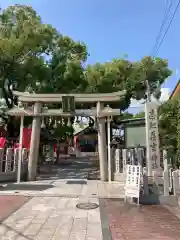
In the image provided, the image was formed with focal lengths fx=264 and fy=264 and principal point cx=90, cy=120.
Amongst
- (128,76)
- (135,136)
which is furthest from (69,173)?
(128,76)

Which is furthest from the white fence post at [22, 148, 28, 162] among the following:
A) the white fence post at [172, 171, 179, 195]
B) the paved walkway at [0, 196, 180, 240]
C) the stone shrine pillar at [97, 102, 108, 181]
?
the white fence post at [172, 171, 179, 195]

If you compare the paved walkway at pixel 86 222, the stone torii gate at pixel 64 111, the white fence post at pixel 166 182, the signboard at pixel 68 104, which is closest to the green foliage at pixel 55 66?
the stone torii gate at pixel 64 111

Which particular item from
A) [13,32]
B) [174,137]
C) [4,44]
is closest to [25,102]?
[4,44]

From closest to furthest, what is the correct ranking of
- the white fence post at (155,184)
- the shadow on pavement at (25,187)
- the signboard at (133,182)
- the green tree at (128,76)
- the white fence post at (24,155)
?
1. the signboard at (133,182)
2. the white fence post at (155,184)
3. the shadow on pavement at (25,187)
4. the white fence post at (24,155)
5. the green tree at (128,76)

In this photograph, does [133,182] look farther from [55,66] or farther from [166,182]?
[55,66]

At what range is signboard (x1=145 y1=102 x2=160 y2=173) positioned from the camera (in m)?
10.8

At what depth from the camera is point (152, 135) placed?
36.8ft

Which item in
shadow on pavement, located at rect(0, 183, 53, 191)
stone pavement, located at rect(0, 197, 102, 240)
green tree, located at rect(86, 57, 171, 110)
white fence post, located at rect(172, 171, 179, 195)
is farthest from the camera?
green tree, located at rect(86, 57, 171, 110)

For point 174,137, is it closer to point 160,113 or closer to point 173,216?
point 160,113

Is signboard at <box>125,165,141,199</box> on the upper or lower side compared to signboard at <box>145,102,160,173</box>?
lower

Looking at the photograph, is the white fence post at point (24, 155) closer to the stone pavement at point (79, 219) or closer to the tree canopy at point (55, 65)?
the stone pavement at point (79, 219)

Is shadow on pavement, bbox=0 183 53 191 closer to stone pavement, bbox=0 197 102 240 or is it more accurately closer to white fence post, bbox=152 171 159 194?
stone pavement, bbox=0 197 102 240

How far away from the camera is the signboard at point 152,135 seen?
1084cm

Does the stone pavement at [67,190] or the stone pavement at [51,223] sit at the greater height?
the stone pavement at [67,190]
